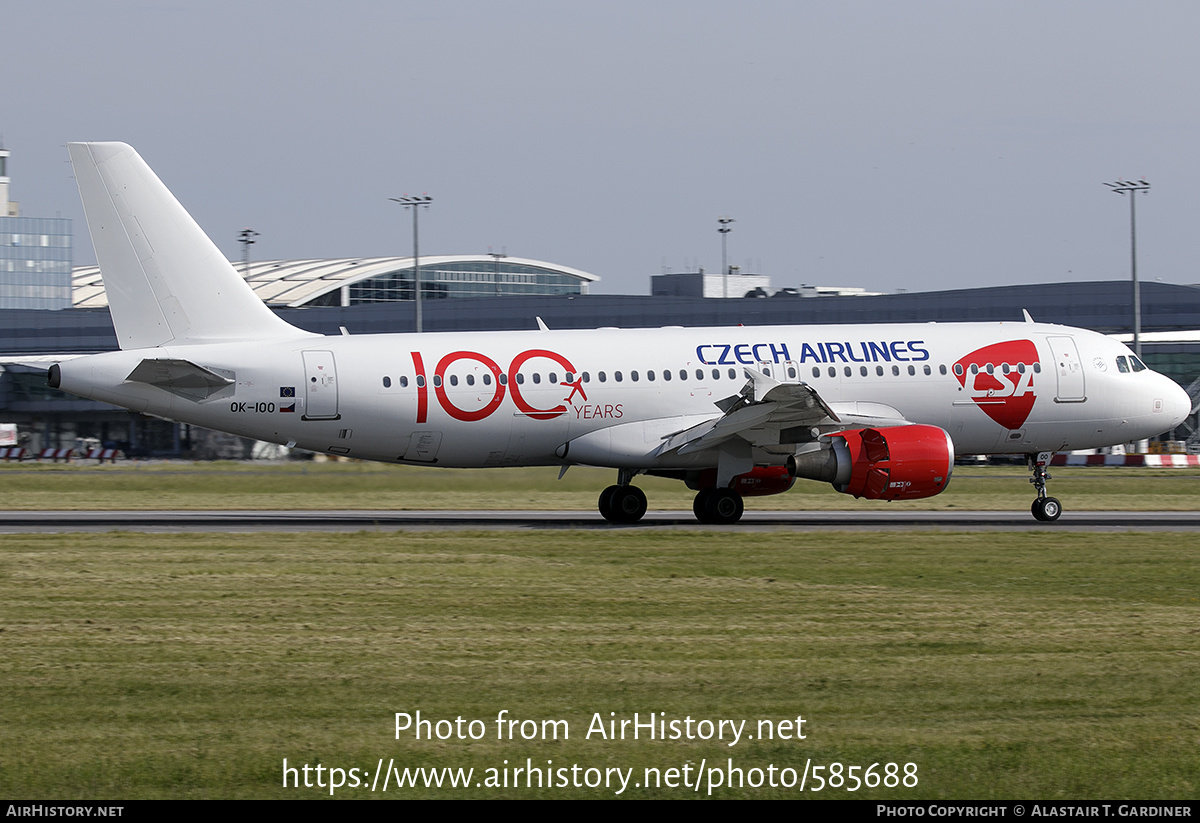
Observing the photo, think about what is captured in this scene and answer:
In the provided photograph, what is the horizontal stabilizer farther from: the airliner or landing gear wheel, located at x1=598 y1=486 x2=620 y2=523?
landing gear wheel, located at x1=598 y1=486 x2=620 y2=523

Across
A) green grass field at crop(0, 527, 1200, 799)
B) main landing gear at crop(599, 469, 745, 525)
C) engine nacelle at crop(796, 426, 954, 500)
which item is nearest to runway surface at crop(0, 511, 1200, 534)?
main landing gear at crop(599, 469, 745, 525)

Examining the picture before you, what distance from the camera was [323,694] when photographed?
12211 mm

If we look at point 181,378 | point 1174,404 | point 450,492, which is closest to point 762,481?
point 450,492

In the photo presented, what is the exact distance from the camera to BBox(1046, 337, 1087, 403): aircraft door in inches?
1249

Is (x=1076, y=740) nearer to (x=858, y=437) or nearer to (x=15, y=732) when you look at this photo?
(x=15, y=732)

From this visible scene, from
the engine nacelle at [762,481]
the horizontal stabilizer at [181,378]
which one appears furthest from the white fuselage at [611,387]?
the engine nacelle at [762,481]

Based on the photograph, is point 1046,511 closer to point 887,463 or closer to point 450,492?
point 887,463

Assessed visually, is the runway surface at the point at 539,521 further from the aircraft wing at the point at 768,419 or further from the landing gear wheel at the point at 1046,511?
the aircraft wing at the point at 768,419

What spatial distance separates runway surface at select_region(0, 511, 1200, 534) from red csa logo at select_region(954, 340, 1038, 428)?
8.48 feet

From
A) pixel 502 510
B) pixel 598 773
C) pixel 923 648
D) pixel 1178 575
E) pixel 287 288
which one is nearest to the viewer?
pixel 598 773

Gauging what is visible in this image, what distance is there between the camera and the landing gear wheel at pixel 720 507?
29641 mm

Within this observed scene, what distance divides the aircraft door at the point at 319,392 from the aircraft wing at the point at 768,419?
7358mm

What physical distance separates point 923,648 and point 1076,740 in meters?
3.93
